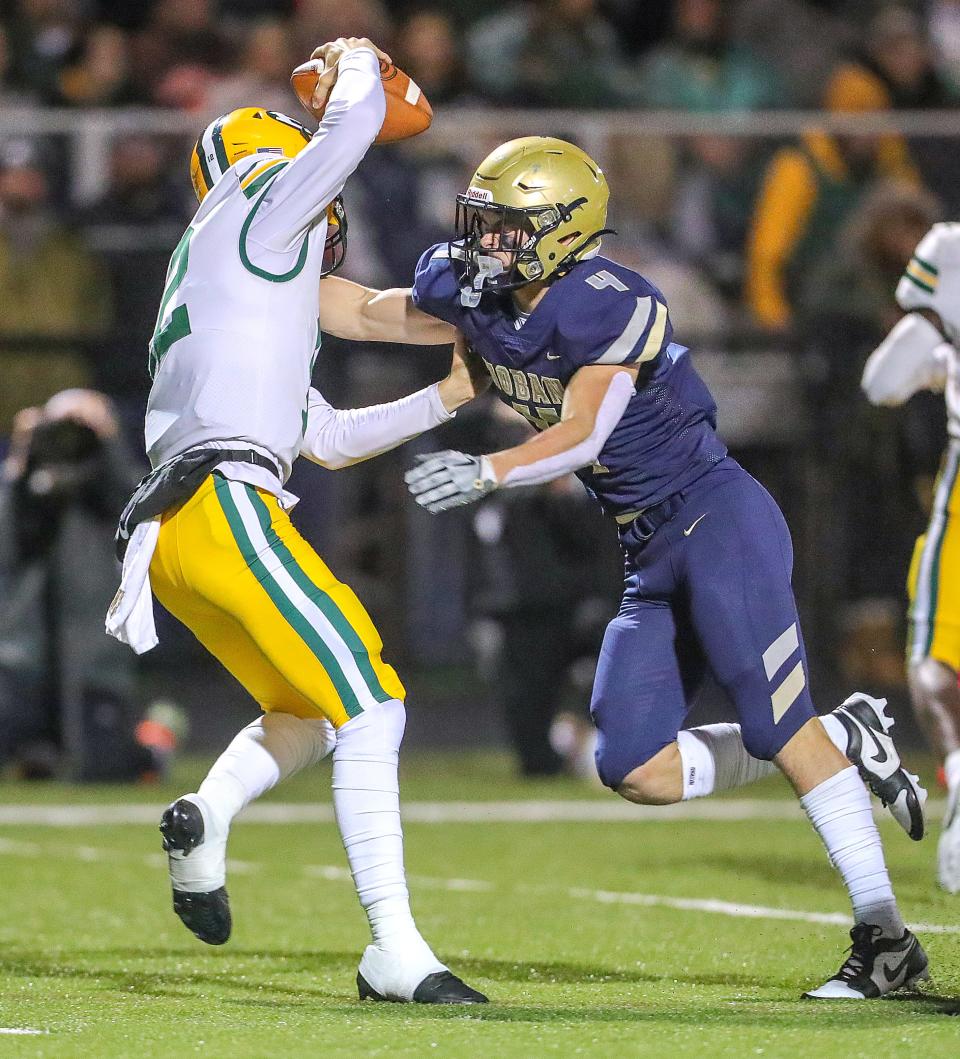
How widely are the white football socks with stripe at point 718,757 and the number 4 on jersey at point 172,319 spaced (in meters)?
1.46

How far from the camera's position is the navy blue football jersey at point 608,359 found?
4.36 meters

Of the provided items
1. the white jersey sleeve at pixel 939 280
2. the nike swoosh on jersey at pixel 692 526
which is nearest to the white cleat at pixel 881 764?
the nike swoosh on jersey at pixel 692 526

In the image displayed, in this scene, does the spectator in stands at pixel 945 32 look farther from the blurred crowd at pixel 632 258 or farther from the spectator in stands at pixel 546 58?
the spectator in stands at pixel 546 58

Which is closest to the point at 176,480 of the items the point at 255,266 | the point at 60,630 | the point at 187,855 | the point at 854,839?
the point at 255,266

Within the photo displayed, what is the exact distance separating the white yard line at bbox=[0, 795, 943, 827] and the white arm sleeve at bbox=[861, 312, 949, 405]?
268 cm

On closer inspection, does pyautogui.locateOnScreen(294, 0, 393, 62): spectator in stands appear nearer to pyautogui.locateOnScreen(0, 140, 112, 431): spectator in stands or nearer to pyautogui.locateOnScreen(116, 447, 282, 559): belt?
pyautogui.locateOnScreen(0, 140, 112, 431): spectator in stands

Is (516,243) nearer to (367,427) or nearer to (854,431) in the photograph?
(367,427)

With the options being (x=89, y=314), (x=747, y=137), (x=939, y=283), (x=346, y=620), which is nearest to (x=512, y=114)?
(x=747, y=137)

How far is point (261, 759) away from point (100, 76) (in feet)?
23.9

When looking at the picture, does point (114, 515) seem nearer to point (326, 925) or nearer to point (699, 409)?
point (326, 925)

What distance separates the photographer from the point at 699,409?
184 inches

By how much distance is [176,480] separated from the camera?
4266 mm

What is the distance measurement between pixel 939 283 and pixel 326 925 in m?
2.49

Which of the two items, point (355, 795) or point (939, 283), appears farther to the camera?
point (939, 283)
